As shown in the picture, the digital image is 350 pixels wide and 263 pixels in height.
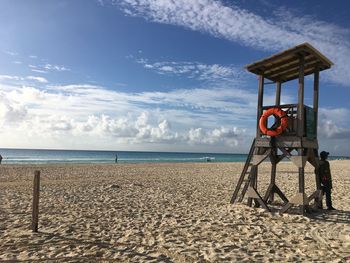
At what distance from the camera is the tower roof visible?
8.89 metres

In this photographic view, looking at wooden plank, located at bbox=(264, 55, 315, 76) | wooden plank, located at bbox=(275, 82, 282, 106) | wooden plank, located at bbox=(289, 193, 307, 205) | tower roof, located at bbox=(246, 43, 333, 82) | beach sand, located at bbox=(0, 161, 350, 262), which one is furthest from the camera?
wooden plank, located at bbox=(275, 82, 282, 106)

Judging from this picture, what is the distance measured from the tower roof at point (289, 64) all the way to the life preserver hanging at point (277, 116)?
1.40 meters

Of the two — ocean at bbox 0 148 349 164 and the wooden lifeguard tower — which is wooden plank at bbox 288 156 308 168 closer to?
the wooden lifeguard tower

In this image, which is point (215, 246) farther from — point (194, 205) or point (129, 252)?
point (194, 205)

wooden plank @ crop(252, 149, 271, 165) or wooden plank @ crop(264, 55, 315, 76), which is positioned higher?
wooden plank @ crop(264, 55, 315, 76)

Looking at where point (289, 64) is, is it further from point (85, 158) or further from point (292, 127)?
point (85, 158)

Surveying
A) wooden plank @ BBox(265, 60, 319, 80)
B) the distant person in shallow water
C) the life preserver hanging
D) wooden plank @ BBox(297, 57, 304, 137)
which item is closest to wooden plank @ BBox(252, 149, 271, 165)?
the life preserver hanging

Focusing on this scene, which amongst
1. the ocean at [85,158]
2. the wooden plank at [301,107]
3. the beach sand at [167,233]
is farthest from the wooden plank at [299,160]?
the ocean at [85,158]

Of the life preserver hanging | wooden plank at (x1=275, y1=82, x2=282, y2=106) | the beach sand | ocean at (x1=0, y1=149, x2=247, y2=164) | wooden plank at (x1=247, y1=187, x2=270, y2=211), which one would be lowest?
ocean at (x1=0, y1=149, x2=247, y2=164)

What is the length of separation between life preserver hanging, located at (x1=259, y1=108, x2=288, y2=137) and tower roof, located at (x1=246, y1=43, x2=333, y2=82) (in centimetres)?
140

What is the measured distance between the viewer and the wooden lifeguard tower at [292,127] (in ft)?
29.1

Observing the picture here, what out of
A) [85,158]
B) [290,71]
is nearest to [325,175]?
[290,71]

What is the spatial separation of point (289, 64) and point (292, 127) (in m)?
2.00

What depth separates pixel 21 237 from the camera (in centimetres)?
655
